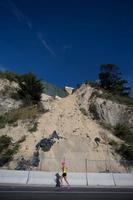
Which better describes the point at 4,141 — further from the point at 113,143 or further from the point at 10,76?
the point at 10,76

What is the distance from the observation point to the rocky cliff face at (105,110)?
49.4m

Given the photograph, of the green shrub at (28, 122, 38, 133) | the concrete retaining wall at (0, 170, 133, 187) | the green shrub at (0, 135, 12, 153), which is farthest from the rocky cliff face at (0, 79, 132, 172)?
the concrete retaining wall at (0, 170, 133, 187)

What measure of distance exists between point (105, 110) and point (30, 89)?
11653 millimetres

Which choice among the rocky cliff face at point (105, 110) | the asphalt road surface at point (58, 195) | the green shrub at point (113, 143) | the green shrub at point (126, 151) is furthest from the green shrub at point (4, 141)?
the asphalt road surface at point (58, 195)

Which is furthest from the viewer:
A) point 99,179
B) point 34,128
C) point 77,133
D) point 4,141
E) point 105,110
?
point 105,110

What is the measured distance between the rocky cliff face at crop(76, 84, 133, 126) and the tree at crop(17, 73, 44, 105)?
6662mm

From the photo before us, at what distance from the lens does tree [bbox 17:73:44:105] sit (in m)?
50.8

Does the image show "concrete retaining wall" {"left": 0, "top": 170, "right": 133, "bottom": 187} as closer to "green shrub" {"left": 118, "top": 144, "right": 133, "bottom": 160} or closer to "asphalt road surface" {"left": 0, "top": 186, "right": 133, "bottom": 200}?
"asphalt road surface" {"left": 0, "top": 186, "right": 133, "bottom": 200}

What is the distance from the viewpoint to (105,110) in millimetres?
50219

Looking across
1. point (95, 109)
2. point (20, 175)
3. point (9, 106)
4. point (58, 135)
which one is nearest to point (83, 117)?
point (95, 109)

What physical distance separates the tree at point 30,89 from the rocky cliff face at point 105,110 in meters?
6.66

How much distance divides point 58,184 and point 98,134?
1783cm

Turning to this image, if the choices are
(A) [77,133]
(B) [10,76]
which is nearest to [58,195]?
(A) [77,133]

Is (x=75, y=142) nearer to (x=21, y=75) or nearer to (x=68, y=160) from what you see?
(x=68, y=160)
